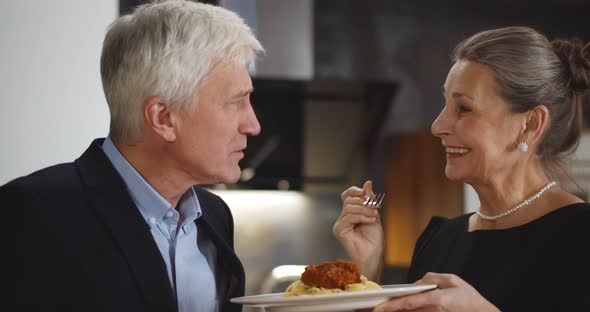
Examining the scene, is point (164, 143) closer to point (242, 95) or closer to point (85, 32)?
point (242, 95)

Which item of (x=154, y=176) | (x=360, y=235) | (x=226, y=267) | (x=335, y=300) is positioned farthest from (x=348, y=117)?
(x=335, y=300)

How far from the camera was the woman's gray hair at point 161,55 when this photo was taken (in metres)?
1.49

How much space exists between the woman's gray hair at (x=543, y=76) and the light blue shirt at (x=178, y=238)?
2.50 ft

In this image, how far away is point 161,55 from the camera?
1.48 meters

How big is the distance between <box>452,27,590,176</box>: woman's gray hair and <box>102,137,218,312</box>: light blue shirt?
2.50 ft

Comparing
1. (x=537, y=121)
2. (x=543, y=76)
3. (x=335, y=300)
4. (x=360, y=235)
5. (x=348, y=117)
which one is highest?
(x=543, y=76)

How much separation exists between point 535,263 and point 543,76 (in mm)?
442

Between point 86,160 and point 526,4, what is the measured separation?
421 cm

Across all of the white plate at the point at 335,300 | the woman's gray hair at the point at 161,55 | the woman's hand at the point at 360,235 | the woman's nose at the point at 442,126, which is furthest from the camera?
the woman's hand at the point at 360,235

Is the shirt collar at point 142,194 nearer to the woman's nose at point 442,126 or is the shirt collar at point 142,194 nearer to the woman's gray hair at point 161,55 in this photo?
the woman's gray hair at point 161,55

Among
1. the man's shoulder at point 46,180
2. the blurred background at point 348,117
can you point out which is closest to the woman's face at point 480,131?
the man's shoulder at point 46,180

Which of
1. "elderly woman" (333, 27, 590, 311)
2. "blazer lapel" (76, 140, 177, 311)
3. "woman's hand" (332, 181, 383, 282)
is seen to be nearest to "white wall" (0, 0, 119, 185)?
"blazer lapel" (76, 140, 177, 311)

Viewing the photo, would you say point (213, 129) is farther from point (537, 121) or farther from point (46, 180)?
point (537, 121)

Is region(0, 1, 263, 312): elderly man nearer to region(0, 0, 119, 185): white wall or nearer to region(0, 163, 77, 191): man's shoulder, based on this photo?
region(0, 163, 77, 191): man's shoulder
